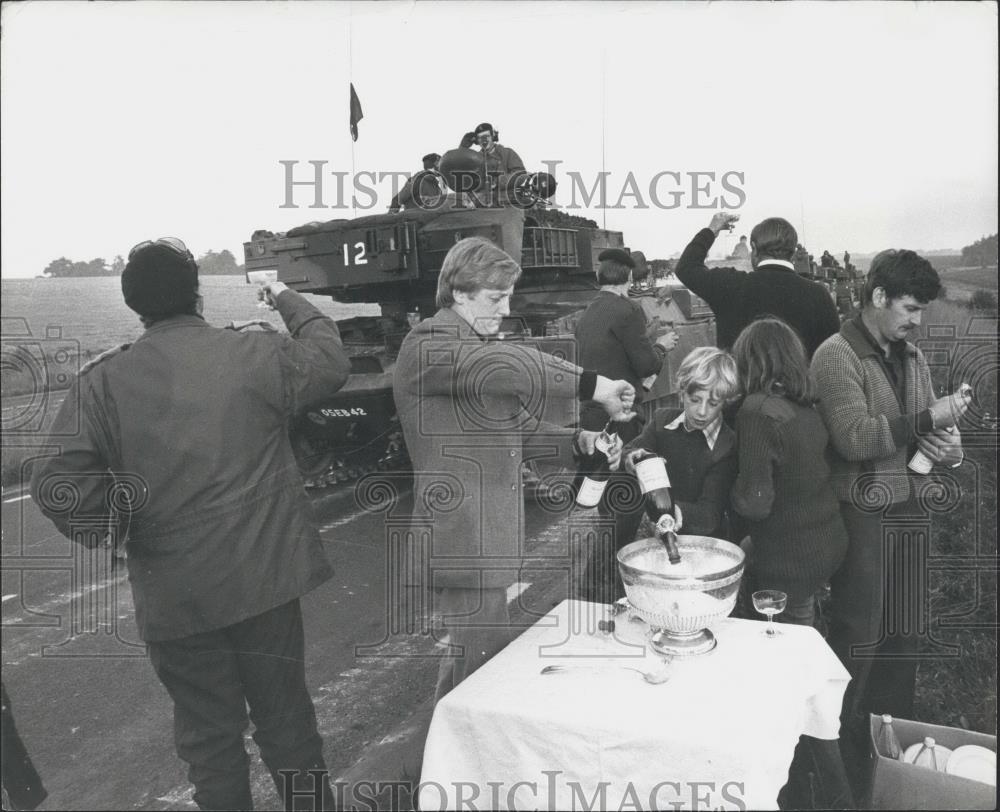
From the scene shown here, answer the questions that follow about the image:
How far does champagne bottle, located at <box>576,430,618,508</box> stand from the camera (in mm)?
2336

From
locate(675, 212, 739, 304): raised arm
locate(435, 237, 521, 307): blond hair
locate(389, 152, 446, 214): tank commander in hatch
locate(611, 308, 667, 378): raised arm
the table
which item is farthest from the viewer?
locate(611, 308, 667, 378): raised arm

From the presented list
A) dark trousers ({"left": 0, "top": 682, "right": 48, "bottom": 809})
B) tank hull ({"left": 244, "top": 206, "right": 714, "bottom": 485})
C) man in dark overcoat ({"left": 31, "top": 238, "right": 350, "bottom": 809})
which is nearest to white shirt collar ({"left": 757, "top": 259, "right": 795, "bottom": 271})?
tank hull ({"left": 244, "top": 206, "right": 714, "bottom": 485})

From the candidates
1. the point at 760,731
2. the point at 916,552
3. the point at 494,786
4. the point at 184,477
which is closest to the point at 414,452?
the point at 184,477

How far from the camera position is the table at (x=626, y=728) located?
66.8 inches

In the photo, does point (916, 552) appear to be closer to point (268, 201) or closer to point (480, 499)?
point (480, 499)

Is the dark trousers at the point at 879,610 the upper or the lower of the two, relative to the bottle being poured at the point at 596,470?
lower

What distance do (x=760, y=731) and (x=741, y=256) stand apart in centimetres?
231

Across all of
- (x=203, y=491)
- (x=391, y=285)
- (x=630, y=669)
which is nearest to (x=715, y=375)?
(x=630, y=669)

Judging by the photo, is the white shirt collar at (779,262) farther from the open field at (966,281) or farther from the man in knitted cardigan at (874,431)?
the open field at (966,281)

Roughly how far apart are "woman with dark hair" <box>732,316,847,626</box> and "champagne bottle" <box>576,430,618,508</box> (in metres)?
0.47

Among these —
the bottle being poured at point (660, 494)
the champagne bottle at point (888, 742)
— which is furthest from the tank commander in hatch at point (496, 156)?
the champagne bottle at point (888, 742)

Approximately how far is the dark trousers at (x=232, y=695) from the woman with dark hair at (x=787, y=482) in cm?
153

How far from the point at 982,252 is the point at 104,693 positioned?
363 centimetres

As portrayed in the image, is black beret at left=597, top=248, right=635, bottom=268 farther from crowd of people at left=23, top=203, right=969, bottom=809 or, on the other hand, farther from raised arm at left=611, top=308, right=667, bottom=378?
crowd of people at left=23, top=203, right=969, bottom=809
